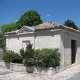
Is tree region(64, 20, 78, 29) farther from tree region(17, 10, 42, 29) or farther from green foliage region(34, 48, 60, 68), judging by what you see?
green foliage region(34, 48, 60, 68)

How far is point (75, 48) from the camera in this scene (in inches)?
601

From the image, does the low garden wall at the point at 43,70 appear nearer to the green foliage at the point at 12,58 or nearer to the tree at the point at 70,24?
the green foliage at the point at 12,58

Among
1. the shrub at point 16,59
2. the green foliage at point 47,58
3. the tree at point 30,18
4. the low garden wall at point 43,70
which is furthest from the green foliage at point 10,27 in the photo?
the green foliage at point 47,58

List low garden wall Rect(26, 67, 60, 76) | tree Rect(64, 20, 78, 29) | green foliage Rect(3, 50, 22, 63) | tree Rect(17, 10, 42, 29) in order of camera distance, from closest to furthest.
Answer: low garden wall Rect(26, 67, 60, 76) → green foliage Rect(3, 50, 22, 63) → tree Rect(17, 10, 42, 29) → tree Rect(64, 20, 78, 29)

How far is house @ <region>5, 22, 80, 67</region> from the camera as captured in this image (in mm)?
11867

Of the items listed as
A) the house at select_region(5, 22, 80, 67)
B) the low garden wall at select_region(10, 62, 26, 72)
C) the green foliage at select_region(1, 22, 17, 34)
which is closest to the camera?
the house at select_region(5, 22, 80, 67)

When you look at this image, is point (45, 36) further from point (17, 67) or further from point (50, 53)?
point (17, 67)

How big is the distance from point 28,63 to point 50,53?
218 centimetres

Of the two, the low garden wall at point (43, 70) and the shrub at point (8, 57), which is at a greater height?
the shrub at point (8, 57)

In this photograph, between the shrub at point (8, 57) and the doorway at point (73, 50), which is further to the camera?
the doorway at point (73, 50)

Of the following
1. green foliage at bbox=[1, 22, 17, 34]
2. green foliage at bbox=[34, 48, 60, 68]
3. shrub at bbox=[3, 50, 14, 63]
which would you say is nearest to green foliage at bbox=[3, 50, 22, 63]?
shrub at bbox=[3, 50, 14, 63]

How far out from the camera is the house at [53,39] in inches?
467

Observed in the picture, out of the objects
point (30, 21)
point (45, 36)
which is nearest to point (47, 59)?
point (45, 36)

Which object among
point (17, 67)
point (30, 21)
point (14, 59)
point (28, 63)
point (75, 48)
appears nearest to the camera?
point (28, 63)
